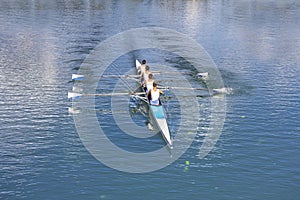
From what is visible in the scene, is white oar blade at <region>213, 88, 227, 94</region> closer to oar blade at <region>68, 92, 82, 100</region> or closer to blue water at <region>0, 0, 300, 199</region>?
blue water at <region>0, 0, 300, 199</region>

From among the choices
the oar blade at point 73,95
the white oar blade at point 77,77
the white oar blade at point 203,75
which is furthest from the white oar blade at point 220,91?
the white oar blade at point 77,77

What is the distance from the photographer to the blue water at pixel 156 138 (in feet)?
99.8

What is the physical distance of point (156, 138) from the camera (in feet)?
123

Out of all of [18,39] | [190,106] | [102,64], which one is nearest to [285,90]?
[190,106]

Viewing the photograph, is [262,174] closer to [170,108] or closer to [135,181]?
[135,181]

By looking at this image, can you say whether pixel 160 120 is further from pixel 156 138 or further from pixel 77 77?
pixel 77 77

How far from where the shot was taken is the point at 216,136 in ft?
126

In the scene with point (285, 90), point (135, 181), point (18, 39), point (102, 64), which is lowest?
point (135, 181)

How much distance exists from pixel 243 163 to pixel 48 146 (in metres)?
16.1

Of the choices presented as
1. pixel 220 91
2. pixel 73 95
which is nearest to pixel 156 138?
pixel 73 95

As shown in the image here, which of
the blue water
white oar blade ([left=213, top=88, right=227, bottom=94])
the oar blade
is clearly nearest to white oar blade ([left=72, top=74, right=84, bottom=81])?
the blue water

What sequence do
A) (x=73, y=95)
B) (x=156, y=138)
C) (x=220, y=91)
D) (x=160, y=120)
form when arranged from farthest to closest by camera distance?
(x=220, y=91), (x=73, y=95), (x=160, y=120), (x=156, y=138)

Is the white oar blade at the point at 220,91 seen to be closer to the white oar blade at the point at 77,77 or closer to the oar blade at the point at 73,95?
the oar blade at the point at 73,95

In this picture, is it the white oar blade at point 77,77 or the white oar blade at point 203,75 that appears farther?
the white oar blade at point 203,75
